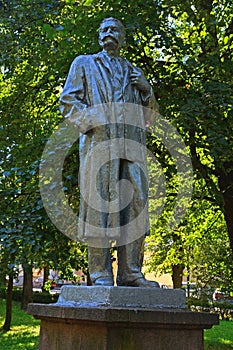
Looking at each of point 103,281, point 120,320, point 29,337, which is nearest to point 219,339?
point 29,337

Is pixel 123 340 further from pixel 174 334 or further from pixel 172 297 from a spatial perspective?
pixel 172 297

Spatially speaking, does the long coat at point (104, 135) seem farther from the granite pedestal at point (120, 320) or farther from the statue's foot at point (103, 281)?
the granite pedestal at point (120, 320)

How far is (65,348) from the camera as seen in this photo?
366 cm

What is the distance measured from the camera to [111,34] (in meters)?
4.77

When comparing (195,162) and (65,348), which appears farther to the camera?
(195,162)

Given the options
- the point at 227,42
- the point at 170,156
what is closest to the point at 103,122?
the point at 170,156

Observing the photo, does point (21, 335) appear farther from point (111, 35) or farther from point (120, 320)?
point (120, 320)

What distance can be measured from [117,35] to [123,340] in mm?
2908

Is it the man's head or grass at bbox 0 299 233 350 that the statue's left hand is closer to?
the man's head

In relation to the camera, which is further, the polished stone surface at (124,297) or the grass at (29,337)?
the grass at (29,337)

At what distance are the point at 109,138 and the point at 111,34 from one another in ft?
3.59

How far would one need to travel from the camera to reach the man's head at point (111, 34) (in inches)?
188

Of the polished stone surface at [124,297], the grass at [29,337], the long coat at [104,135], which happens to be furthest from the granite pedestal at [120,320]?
the grass at [29,337]

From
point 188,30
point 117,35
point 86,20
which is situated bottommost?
point 117,35
